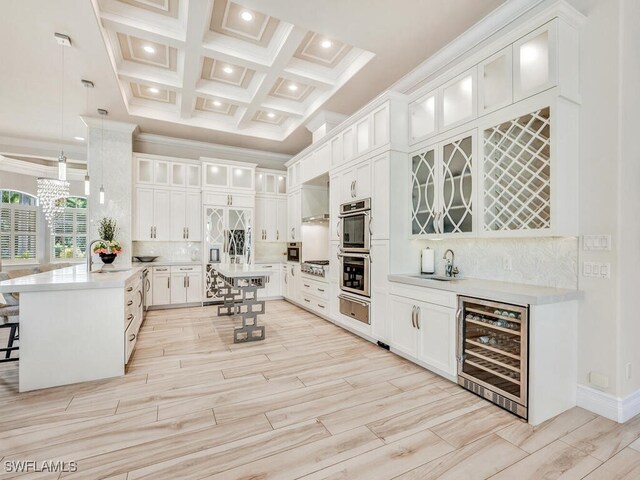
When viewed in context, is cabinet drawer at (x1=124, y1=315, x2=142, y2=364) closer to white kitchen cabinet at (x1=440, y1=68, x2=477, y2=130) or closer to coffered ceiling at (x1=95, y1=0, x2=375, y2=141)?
coffered ceiling at (x1=95, y1=0, x2=375, y2=141)

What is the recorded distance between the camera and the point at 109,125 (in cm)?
540

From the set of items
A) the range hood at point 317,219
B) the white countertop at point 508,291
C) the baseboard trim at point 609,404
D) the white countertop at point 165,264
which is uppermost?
the range hood at point 317,219

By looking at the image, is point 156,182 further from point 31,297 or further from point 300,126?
point 31,297

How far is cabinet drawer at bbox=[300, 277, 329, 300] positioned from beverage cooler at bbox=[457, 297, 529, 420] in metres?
2.43

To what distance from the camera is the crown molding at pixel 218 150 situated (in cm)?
619

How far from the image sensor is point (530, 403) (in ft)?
6.92

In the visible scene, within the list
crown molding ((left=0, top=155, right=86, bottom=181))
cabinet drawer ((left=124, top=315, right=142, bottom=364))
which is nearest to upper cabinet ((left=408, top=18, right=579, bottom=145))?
cabinet drawer ((left=124, top=315, right=142, bottom=364))

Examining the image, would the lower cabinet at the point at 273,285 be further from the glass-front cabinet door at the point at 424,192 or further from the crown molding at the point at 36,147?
the crown molding at the point at 36,147

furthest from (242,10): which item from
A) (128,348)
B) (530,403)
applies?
(530,403)

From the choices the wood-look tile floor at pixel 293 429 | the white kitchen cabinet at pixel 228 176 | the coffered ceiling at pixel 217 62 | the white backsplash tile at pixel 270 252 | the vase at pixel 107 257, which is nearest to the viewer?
the wood-look tile floor at pixel 293 429

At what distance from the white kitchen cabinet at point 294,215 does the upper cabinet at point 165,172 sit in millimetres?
1904

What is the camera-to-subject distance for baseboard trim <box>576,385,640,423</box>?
2.14 m

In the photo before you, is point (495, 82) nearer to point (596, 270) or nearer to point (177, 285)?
point (596, 270)

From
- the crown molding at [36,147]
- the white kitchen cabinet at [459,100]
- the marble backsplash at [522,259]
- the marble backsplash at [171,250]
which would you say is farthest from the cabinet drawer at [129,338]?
the crown molding at [36,147]
